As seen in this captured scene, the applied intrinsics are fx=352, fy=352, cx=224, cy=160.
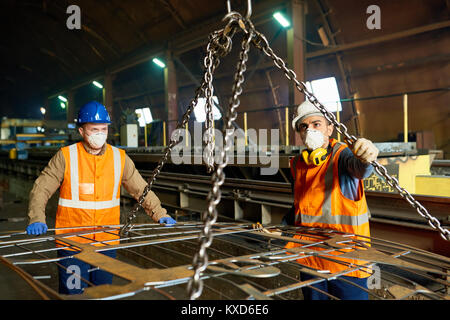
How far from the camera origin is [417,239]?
129 inches

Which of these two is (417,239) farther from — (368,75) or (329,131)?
(368,75)

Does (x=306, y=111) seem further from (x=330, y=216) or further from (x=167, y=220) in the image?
(x=167, y=220)

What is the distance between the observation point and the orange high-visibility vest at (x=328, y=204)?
2.18m

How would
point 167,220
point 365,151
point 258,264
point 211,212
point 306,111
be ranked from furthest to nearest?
point 167,220 → point 306,111 → point 365,151 → point 258,264 → point 211,212

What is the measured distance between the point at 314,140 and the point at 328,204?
0.42m

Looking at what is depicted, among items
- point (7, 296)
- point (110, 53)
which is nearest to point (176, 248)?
point (7, 296)

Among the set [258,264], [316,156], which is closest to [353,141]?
[316,156]

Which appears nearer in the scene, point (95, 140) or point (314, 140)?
point (314, 140)

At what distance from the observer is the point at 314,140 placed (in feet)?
7.45

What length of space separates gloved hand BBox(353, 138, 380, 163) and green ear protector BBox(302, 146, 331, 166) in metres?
0.36

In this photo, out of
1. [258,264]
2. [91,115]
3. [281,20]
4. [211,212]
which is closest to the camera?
[211,212]

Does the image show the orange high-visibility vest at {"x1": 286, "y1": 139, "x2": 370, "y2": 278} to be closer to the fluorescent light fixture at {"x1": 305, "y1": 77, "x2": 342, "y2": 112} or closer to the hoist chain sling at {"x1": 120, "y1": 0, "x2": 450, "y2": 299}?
the hoist chain sling at {"x1": 120, "y1": 0, "x2": 450, "y2": 299}

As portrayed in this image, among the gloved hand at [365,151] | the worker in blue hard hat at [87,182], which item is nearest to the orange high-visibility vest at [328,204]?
the gloved hand at [365,151]

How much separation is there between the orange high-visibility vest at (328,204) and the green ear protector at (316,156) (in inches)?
1.2
